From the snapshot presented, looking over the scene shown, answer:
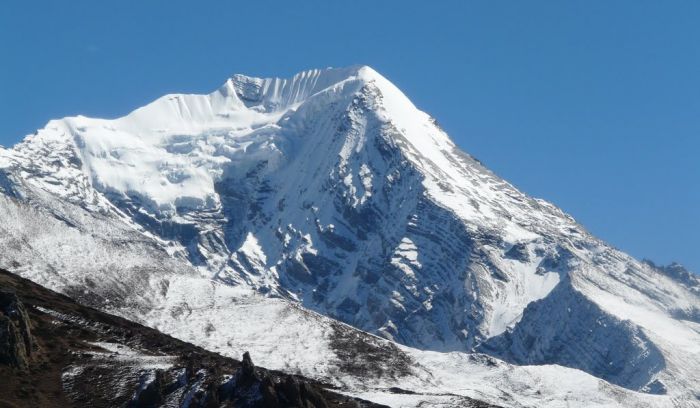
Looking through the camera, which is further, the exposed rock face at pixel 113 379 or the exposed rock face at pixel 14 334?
the exposed rock face at pixel 14 334

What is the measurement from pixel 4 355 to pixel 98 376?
36.8 ft

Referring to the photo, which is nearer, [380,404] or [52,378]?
[52,378]

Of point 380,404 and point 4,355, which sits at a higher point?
point 380,404

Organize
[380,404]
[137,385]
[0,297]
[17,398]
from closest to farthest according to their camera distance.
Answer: [17,398]
[137,385]
[0,297]
[380,404]

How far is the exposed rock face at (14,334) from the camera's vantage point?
525ft

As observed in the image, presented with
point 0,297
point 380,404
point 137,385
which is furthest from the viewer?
point 380,404

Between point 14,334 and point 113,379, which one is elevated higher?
point 14,334

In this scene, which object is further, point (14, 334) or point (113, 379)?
point (113, 379)

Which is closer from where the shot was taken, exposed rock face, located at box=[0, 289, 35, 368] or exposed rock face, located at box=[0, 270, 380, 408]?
exposed rock face, located at box=[0, 270, 380, 408]

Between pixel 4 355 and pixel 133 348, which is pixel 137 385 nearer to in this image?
pixel 4 355

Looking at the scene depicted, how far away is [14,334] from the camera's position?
161500 millimetres

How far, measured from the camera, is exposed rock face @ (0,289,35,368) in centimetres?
15988

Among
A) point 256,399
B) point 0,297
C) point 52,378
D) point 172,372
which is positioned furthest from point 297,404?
point 0,297

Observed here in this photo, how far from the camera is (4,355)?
523 feet
